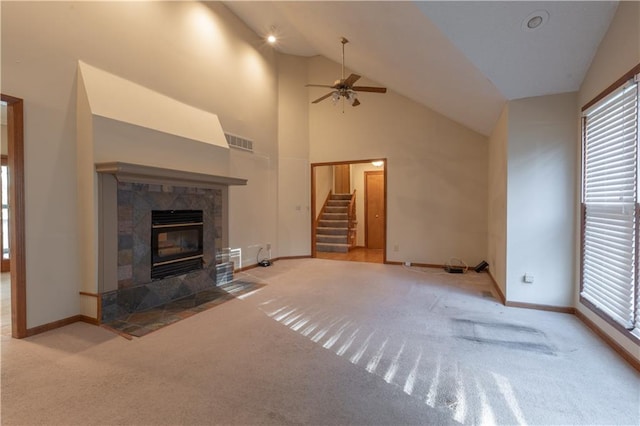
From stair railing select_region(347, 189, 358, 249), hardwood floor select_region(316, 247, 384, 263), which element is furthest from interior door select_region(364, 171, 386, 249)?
hardwood floor select_region(316, 247, 384, 263)

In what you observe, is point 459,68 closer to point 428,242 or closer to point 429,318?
point 429,318

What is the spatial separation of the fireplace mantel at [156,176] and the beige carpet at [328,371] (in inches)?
62.1

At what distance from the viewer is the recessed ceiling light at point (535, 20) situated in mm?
2650

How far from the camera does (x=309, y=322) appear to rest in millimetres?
3240

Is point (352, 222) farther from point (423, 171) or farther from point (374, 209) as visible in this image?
point (423, 171)

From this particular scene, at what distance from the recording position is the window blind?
2.46 metres

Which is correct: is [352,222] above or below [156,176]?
below

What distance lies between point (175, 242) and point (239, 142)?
2242mm

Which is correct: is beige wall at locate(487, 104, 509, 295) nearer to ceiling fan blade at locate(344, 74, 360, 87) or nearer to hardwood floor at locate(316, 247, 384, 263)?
ceiling fan blade at locate(344, 74, 360, 87)

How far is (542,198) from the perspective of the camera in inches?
140

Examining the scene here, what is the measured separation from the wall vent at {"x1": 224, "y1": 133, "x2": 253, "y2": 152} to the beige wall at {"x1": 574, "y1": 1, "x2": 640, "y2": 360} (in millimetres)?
4818

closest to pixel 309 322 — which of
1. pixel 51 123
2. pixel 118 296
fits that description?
pixel 118 296

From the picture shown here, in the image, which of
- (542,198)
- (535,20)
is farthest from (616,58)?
(542,198)

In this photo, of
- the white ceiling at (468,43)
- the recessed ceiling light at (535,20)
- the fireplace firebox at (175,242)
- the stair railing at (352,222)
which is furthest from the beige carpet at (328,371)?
the stair railing at (352,222)
